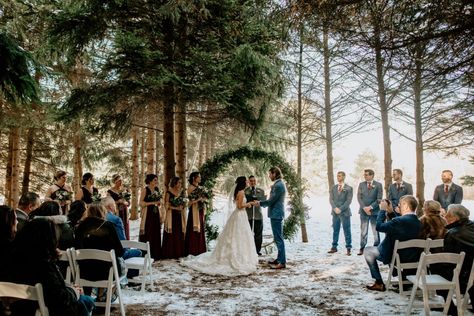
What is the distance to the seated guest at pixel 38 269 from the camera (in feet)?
10.3

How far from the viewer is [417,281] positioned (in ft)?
14.6

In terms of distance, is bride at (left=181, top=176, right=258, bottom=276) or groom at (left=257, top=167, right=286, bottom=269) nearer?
bride at (left=181, top=176, right=258, bottom=276)

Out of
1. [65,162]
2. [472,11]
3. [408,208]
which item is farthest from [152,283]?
[65,162]

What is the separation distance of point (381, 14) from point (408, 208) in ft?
9.80

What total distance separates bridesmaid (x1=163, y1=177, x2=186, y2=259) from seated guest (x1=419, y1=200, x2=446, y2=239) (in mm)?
5018

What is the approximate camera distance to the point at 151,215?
818cm

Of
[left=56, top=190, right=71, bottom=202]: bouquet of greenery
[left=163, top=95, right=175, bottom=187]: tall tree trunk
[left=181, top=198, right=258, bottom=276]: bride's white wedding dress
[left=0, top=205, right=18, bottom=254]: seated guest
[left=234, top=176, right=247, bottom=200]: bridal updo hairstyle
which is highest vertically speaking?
[left=163, top=95, right=175, bottom=187]: tall tree trunk

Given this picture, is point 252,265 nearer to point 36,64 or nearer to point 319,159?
point 36,64

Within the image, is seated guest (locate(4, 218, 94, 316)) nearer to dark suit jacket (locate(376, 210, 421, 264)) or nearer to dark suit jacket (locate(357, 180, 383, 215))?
dark suit jacket (locate(376, 210, 421, 264))

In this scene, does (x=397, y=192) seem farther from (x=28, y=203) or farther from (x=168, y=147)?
(x=28, y=203)

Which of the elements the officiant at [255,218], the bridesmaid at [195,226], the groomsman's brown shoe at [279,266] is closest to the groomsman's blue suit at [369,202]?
the groomsman's brown shoe at [279,266]

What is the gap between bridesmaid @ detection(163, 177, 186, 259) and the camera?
8383 mm

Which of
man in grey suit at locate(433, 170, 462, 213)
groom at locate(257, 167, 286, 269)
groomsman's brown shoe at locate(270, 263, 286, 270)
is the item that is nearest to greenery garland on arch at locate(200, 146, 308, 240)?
groom at locate(257, 167, 286, 269)

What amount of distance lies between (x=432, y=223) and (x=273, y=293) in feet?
9.13
